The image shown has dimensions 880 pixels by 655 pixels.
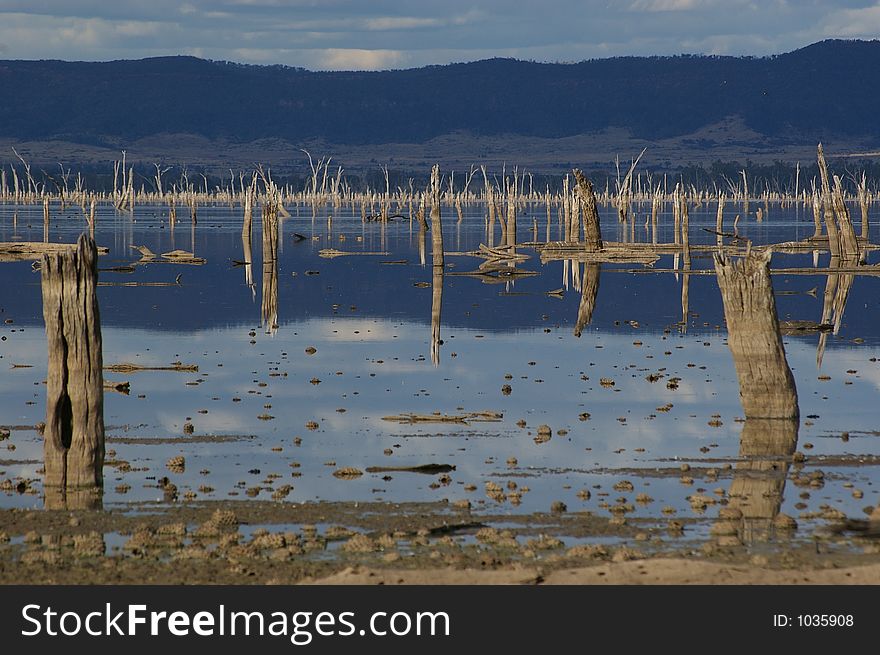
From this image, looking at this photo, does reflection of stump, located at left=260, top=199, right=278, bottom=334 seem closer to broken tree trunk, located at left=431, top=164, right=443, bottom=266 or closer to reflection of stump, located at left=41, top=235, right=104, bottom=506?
broken tree trunk, located at left=431, top=164, right=443, bottom=266

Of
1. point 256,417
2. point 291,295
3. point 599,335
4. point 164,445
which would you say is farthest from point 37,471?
point 291,295

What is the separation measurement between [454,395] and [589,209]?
2618 cm

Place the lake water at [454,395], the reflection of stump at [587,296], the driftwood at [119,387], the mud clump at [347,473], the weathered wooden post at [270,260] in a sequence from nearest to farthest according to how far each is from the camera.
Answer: the lake water at [454,395], the mud clump at [347,473], the driftwood at [119,387], the reflection of stump at [587,296], the weathered wooden post at [270,260]

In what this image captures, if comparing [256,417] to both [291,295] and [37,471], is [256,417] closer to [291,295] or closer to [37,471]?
[37,471]

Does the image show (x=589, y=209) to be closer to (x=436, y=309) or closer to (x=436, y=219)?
(x=436, y=219)

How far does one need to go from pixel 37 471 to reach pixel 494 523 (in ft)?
15.4

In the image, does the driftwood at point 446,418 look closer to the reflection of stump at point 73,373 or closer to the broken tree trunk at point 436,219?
the reflection of stump at point 73,373

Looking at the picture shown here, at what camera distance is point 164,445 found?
16.4 meters

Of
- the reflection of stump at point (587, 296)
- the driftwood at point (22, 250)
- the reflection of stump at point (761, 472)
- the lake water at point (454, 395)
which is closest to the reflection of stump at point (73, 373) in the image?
the lake water at point (454, 395)

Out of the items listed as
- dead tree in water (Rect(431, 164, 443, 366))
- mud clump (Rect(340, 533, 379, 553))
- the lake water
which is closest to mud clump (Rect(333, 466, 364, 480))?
the lake water

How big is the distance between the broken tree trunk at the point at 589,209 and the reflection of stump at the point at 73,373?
2976cm

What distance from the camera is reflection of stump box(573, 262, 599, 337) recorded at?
31.3m

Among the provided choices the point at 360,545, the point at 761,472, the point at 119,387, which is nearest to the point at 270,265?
the point at 119,387

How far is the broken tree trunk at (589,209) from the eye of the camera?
4519 centimetres
